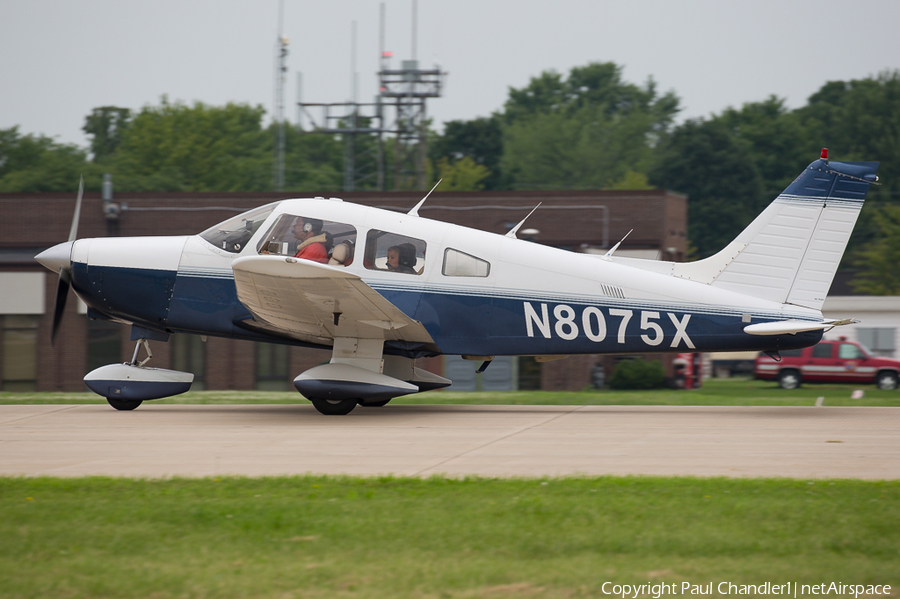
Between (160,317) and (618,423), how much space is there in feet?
20.5

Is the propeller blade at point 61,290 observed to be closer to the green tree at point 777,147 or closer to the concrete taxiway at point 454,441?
the concrete taxiway at point 454,441

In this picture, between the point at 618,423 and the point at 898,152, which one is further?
the point at 898,152

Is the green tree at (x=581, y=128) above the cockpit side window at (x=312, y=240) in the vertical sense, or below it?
above

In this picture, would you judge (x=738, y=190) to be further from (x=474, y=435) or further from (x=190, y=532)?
(x=190, y=532)

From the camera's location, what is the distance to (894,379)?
78.2 ft

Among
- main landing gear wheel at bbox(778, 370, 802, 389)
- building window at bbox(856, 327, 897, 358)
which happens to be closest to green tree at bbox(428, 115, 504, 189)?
building window at bbox(856, 327, 897, 358)

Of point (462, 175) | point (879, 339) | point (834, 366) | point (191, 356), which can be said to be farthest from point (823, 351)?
point (462, 175)

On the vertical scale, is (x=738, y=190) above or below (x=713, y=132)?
below

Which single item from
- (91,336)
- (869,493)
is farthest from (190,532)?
(91,336)

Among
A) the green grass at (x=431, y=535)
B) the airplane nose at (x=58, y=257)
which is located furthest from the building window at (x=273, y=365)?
the green grass at (x=431, y=535)

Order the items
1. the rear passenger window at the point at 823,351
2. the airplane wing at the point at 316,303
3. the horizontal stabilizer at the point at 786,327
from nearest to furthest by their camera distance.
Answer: the airplane wing at the point at 316,303, the horizontal stabilizer at the point at 786,327, the rear passenger window at the point at 823,351

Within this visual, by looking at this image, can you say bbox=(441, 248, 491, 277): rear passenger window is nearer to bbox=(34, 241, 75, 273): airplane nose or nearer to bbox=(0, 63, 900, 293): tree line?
bbox=(34, 241, 75, 273): airplane nose

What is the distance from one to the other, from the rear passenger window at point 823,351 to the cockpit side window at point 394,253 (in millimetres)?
16943

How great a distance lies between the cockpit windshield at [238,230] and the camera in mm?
11539
